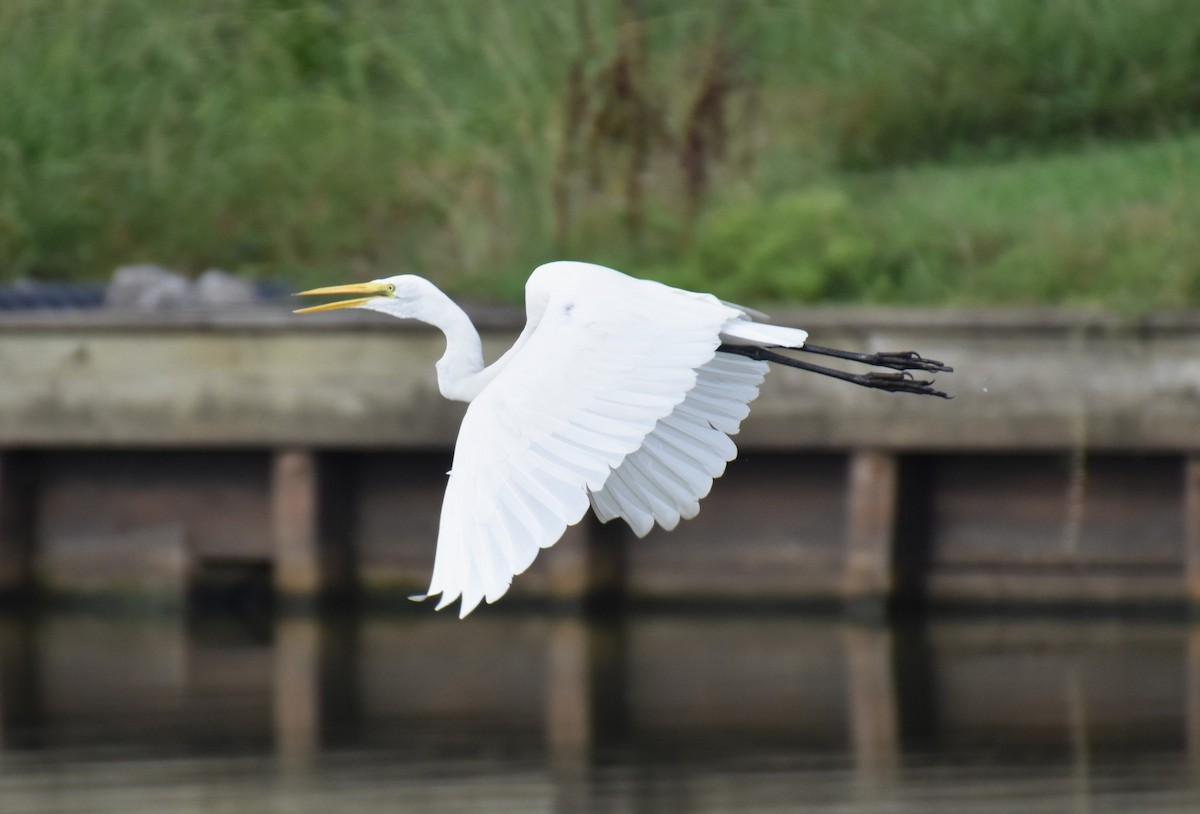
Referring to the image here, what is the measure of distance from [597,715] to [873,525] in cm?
156

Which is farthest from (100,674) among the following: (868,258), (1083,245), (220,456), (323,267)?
(1083,245)

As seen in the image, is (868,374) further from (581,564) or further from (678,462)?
(581,564)

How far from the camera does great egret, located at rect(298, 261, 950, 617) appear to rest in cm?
408

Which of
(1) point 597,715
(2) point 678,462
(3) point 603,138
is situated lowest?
(1) point 597,715

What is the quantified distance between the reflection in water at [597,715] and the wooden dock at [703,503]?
24 cm

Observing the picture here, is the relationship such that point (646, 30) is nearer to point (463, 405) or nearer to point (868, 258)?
point (868, 258)

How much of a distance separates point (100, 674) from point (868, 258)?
3812mm

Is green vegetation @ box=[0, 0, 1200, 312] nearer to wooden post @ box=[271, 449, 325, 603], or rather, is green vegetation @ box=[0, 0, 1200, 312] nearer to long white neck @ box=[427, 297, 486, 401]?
wooden post @ box=[271, 449, 325, 603]

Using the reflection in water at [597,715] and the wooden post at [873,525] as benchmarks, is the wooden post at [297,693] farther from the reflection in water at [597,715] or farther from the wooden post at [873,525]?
the wooden post at [873,525]

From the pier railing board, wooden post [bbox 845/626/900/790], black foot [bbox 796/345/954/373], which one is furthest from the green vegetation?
black foot [bbox 796/345/954/373]

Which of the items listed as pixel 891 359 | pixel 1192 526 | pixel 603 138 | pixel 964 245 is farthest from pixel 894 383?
pixel 603 138

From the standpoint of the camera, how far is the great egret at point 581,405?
408cm

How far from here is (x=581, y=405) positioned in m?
4.41

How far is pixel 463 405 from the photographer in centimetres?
867
